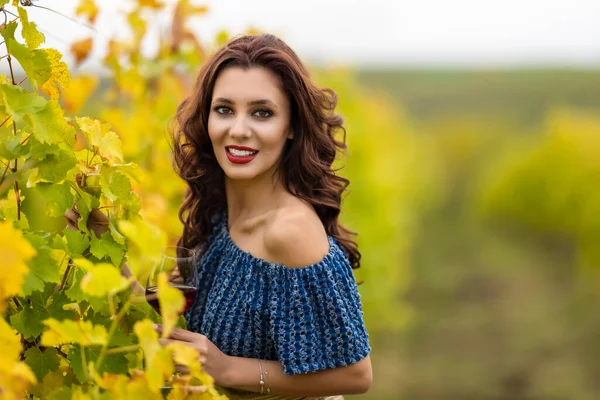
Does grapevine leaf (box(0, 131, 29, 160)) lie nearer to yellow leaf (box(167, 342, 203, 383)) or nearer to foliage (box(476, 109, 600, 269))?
yellow leaf (box(167, 342, 203, 383))

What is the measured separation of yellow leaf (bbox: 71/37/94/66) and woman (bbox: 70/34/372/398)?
4.28 ft

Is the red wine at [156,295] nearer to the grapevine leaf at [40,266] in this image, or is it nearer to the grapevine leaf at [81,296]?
the grapevine leaf at [81,296]

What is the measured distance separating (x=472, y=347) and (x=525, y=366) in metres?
2.04

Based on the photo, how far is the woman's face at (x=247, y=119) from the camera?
2.37m

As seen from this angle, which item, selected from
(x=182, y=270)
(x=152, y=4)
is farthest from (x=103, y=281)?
(x=152, y=4)

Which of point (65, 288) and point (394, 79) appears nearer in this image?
point (65, 288)

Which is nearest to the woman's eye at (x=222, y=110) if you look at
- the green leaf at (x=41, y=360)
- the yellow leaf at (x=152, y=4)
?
the green leaf at (x=41, y=360)

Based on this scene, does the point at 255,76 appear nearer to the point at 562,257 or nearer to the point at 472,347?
the point at 472,347

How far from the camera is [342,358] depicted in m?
2.26

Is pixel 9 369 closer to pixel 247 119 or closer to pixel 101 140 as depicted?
pixel 101 140

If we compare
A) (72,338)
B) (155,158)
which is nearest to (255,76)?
(72,338)

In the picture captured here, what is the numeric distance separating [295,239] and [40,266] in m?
0.80

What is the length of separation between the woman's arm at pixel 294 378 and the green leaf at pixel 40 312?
0.59 meters

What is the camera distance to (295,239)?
2270mm
